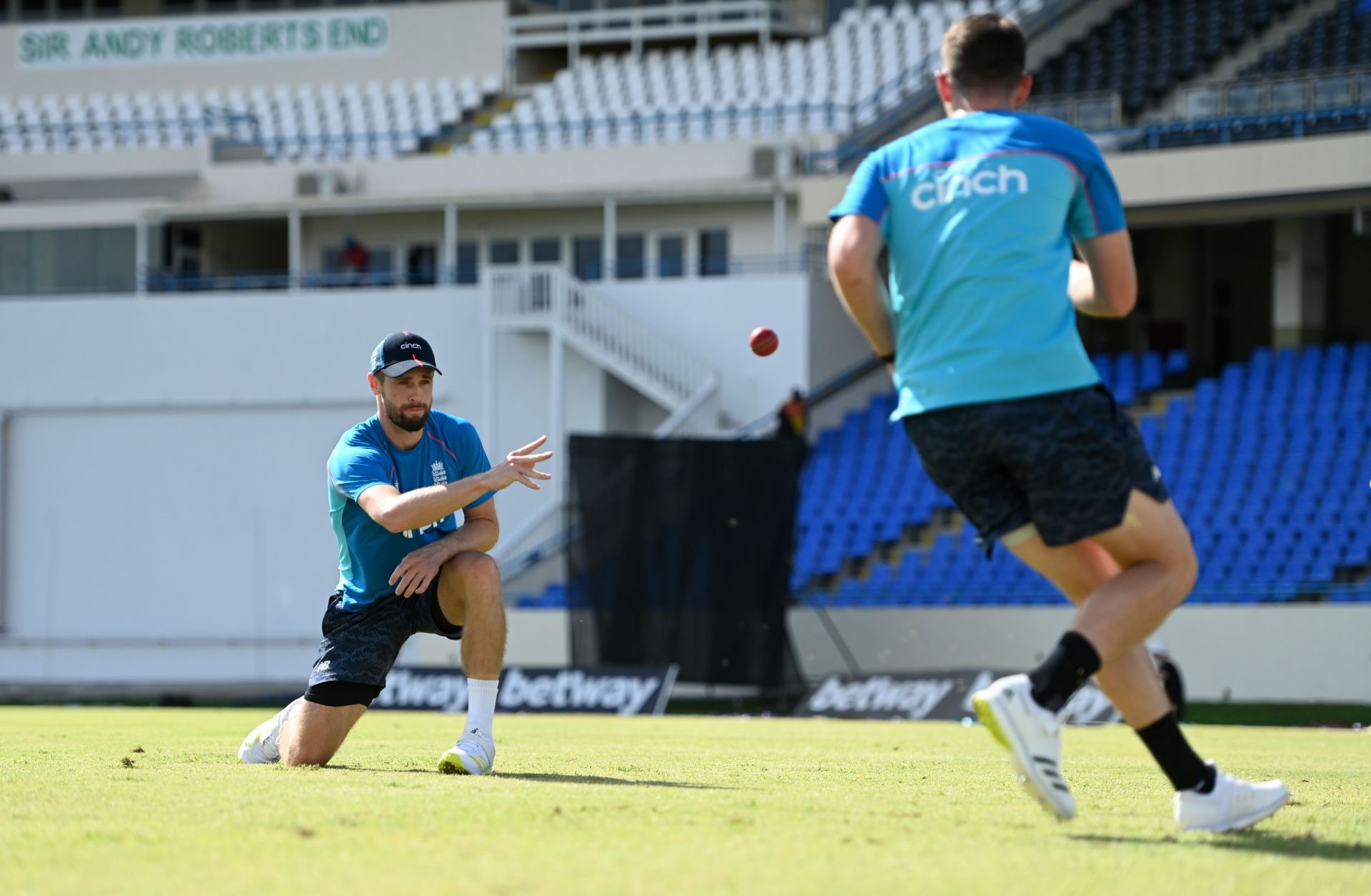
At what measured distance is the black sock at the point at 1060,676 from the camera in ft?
15.8

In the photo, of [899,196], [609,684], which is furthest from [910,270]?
[609,684]

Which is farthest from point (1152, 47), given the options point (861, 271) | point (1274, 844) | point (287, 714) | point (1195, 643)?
point (1274, 844)

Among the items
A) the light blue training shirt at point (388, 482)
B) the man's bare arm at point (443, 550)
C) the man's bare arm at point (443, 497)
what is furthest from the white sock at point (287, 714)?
the man's bare arm at point (443, 497)

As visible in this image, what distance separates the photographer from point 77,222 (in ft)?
109

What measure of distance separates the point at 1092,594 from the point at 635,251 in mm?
27849

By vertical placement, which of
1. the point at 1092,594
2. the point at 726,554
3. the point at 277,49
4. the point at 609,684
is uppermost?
the point at 277,49

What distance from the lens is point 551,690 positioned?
2009 cm

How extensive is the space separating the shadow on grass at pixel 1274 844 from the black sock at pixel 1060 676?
14.1 inches

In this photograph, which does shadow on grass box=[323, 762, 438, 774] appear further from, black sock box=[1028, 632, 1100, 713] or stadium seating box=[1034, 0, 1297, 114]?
stadium seating box=[1034, 0, 1297, 114]

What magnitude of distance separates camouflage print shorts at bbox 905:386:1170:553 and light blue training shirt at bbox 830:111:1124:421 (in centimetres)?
5

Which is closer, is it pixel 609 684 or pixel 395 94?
pixel 609 684

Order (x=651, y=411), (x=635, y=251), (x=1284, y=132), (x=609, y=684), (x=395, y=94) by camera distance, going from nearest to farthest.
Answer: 1. (x=609, y=684)
2. (x=1284, y=132)
3. (x=651, y=411)
4. (x=635, y=251)
5. (x=395, y=94)

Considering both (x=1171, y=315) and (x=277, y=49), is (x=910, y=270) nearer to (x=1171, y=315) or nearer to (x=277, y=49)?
(x=1171, y=315)

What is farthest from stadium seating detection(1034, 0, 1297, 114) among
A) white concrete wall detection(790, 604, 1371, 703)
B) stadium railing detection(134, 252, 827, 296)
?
white concrete wall detection(790, 604, 1371, 703)
